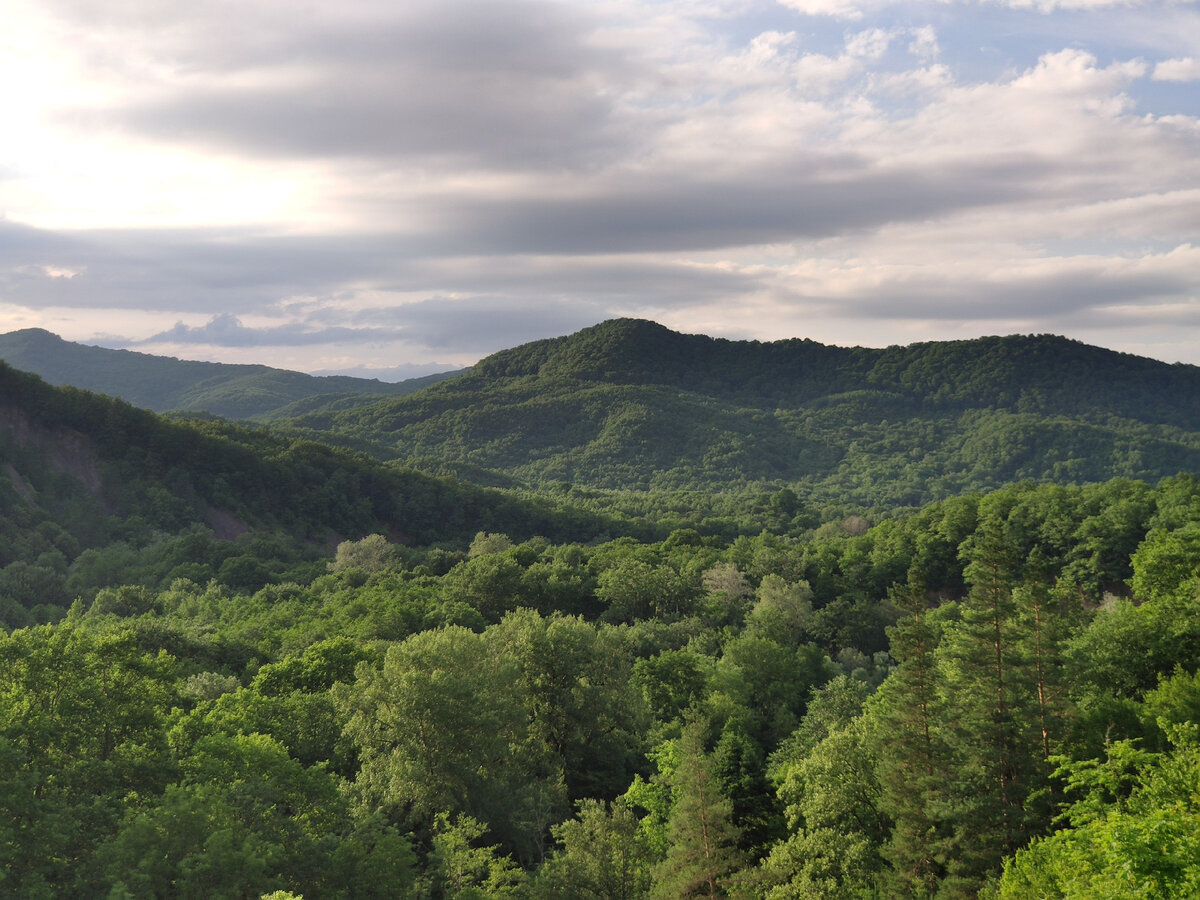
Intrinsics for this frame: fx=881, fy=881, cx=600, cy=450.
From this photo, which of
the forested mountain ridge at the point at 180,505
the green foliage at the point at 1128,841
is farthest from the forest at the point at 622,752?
the forested mountain ridge at the point at 180,505

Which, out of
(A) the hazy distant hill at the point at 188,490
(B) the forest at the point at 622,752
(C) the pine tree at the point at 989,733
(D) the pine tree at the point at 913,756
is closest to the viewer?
(B) the forest at the point at 622,752

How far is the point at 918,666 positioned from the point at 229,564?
9189 centimetres

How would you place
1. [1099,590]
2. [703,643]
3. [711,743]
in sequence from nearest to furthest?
[711,743], [703,643], [1099,590]

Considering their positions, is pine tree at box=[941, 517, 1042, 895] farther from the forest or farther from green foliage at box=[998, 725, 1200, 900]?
green foliage at box=[998, 725, 1200, 900]

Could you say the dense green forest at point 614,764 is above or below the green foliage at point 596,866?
above

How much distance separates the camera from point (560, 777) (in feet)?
152

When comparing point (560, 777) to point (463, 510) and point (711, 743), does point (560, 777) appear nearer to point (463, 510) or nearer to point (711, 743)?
point (711, 743)

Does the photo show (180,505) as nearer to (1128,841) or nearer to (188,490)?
(188,490)

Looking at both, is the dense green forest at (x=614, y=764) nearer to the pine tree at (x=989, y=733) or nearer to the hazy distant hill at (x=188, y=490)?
the pine tree at (x=989, y=733)

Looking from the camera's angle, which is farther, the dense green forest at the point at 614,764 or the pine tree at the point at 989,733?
the pine tree at the point at 989,733

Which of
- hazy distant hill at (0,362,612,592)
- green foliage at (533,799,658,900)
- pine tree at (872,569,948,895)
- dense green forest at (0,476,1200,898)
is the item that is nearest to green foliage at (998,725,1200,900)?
dense green forest at (0,476,1200,898)

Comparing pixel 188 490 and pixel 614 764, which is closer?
pixel 614 764

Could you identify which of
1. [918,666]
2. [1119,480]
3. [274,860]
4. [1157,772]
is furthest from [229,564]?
[1119,480]

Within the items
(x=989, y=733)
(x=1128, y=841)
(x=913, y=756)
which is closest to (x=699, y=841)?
(x=913, y=756)
